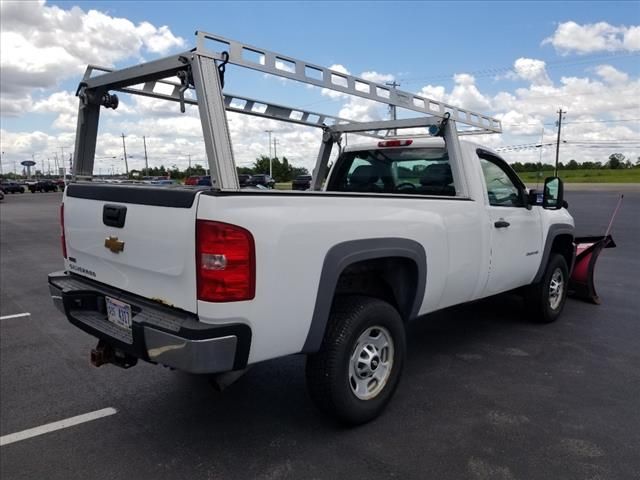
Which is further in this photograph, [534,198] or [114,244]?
[534,198]

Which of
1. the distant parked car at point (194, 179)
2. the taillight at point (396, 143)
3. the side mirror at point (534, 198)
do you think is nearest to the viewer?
the distant parked car at point (194, 179)

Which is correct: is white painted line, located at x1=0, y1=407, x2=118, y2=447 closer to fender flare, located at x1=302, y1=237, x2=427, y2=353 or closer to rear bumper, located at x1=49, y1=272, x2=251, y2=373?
rear bumper, located at x1=49, y1=272, x2=251, y2=373

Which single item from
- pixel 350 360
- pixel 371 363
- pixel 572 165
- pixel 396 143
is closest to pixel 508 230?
pixel 396 143

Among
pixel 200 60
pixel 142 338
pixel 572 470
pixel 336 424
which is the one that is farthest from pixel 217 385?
pixel 572 470

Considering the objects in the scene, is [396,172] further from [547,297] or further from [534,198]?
[547,297]

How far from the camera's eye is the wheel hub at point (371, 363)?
3.17 metres

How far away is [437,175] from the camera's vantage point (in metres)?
4.46

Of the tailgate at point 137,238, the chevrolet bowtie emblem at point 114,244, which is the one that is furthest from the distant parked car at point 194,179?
the chevrolet bowtie emblem at point 114,244

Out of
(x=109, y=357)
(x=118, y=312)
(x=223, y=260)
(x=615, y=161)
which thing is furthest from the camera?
(x=615, y=161)

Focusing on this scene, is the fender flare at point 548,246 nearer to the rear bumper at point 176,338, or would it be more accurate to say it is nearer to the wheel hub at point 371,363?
the wheel hub at point 371,363

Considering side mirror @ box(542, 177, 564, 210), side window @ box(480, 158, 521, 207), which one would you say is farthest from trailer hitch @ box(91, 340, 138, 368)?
side mirror @ box(542, 177, 564, 210)

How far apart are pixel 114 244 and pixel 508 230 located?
3.29 metres

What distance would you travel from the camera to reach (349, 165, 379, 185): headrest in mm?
4871

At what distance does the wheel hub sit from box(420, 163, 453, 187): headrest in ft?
5.62
